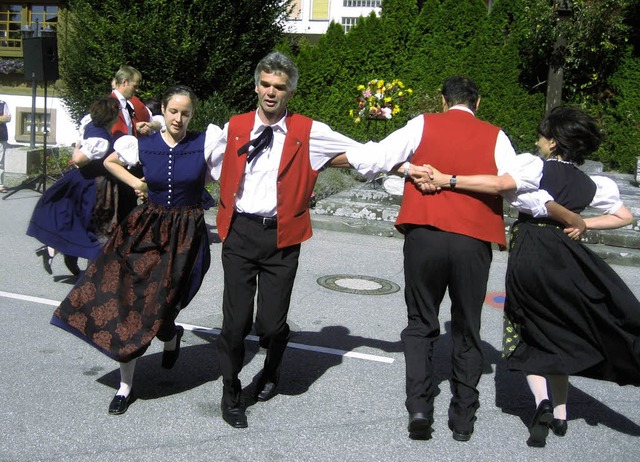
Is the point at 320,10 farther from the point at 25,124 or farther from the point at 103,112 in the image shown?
the point at 103,112

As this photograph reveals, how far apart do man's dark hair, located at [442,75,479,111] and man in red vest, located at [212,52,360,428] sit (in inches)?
22.3

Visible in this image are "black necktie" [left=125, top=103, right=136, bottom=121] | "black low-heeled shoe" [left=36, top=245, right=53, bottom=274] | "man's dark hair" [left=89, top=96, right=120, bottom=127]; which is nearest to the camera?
"man's dark hair" [left=89, top=96, right=120, bottom=127]

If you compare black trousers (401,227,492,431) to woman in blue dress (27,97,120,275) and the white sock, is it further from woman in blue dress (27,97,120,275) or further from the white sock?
woman in blue dress (27,97,120,275)

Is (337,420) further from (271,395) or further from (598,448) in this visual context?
(598,448)

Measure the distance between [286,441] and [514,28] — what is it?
1303cm

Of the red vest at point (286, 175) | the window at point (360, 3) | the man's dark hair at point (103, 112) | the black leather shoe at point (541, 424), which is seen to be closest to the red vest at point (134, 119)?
the man's dark hair at point (103, 112)

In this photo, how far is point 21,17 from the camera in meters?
21.1

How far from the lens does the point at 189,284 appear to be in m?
4.40

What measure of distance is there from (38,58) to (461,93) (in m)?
10.4

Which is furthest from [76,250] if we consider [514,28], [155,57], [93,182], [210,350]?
[514,28]

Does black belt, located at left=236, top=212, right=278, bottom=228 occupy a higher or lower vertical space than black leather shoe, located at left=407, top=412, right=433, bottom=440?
higher

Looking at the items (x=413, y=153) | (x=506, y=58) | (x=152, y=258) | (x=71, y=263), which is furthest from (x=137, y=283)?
(x=506, y=58)

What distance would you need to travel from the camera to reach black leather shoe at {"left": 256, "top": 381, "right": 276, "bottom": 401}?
4.41m

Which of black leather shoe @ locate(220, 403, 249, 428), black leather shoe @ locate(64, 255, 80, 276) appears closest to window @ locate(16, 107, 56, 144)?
black leather shoe @ locate(64, 255, 80, 276)
